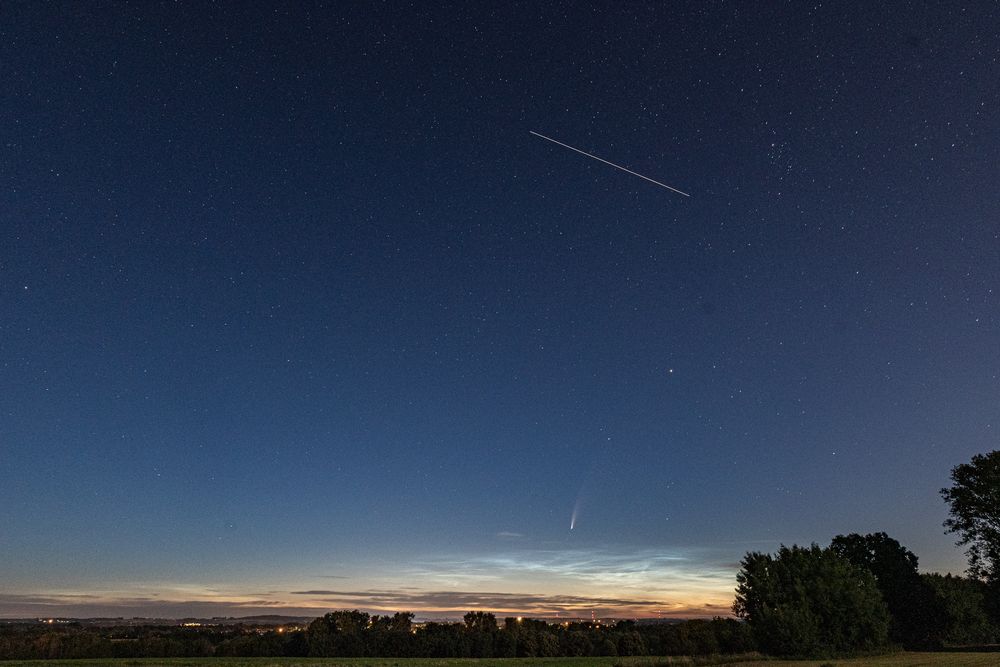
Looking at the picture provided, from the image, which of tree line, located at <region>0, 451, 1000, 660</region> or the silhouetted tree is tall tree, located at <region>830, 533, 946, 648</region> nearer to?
tree line, located at <region>0, 451, 1000, 660</region>

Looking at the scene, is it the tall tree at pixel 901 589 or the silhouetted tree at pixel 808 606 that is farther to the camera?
the tall tree at pixel 901 589

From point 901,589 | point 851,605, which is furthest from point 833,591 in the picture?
point 901,589

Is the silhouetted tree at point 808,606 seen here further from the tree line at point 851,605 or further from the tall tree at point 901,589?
the tall tree at point 901,589

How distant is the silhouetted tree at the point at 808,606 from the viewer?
55.2 meters

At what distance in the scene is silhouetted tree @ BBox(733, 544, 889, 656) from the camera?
181 feet

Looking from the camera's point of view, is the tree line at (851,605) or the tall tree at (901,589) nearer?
the tree line at (851,605)

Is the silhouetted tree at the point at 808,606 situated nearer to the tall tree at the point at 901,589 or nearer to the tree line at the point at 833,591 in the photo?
the tree line at the point at 833,591

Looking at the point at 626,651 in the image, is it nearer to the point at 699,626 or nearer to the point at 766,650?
the point at 699,626

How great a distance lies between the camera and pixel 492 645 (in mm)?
138500

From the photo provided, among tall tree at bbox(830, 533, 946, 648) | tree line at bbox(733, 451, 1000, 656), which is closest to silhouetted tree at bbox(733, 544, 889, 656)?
tree line at bbox(733, 451, 1000, 656)

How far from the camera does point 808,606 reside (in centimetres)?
5656

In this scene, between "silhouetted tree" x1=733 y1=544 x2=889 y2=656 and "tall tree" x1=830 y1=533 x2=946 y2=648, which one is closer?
"silhouetted tree" x1=733 y1=544 x2=889 y2=656

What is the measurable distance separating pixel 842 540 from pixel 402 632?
9134 cm

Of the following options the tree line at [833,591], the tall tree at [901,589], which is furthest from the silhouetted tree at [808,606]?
the tall tree at [901,589]
